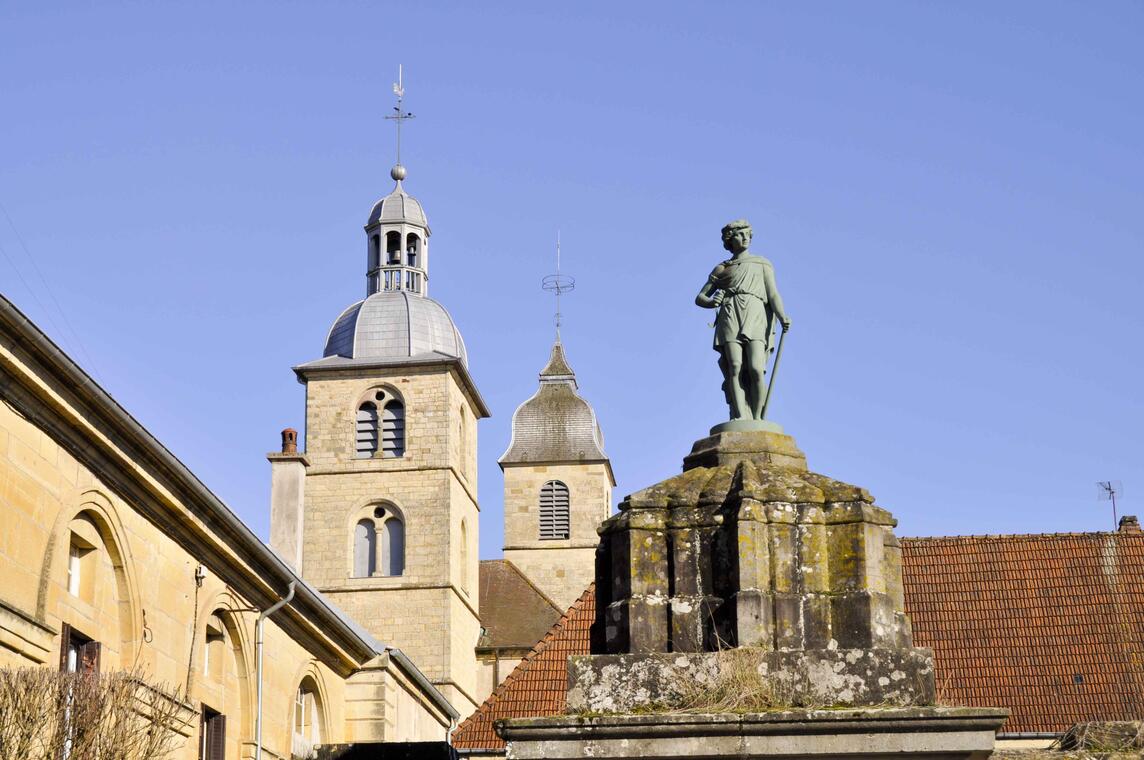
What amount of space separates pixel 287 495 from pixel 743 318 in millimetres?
23540

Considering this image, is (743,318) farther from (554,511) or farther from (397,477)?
(554,511)

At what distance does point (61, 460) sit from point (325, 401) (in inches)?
1472

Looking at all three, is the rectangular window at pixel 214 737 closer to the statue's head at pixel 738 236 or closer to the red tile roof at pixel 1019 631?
the red tile roof at pixel 1019 631

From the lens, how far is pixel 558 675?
2609 centimetres

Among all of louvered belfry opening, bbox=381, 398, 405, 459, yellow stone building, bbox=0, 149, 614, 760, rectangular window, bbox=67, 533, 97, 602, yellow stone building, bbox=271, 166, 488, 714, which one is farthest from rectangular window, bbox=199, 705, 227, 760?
louvered belfry opening, bbox=381, 398, 405, 459

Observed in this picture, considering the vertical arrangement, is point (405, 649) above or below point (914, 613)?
above

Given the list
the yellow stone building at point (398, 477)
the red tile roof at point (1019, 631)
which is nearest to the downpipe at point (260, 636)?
the red tile roof at point (1019, 631)

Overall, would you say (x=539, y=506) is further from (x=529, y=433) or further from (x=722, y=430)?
(x=722, y=430)

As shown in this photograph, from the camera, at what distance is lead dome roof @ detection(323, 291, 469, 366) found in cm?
5403

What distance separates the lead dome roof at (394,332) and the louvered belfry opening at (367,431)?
148 cm

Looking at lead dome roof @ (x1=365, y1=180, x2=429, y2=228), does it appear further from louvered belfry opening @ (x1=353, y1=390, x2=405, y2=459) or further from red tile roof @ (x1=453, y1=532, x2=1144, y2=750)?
red tile roof @ (x1=453, y1=532, x2=1144, y2=750)

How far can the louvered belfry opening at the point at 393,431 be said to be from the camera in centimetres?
5328

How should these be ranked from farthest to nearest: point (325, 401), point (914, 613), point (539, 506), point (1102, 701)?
point (539, 506) < point (325, 401) < point (914, 613) < point (1102, 701)

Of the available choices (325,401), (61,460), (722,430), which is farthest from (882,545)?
(325,401)
